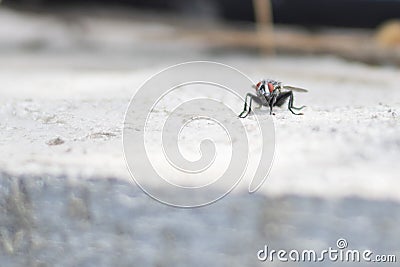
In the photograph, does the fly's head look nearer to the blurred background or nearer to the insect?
the insect

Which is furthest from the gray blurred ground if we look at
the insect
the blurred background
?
the blurred background

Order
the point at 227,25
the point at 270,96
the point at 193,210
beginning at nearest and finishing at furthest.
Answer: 1. the point at 193,210
2. the point at 270,96
3. the point at 227,25

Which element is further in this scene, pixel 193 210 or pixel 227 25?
pixel 227 25

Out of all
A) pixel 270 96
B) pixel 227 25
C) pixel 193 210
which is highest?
pixel 227 25

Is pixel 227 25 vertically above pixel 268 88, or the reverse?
pixel 227 25

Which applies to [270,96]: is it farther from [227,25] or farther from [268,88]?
[227,25]

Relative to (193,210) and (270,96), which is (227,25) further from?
(193,210)

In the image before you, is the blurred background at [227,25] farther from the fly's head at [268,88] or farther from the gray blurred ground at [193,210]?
the gray blurred ground at [193,210]

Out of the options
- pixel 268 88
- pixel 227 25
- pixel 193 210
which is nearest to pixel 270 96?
pixel 268 88

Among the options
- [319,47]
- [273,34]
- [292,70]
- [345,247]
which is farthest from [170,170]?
[273,34]

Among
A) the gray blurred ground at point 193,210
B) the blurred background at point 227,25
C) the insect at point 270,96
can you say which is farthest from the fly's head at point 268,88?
the blurred background at point 227,25

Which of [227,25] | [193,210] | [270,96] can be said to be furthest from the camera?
[227,25]
